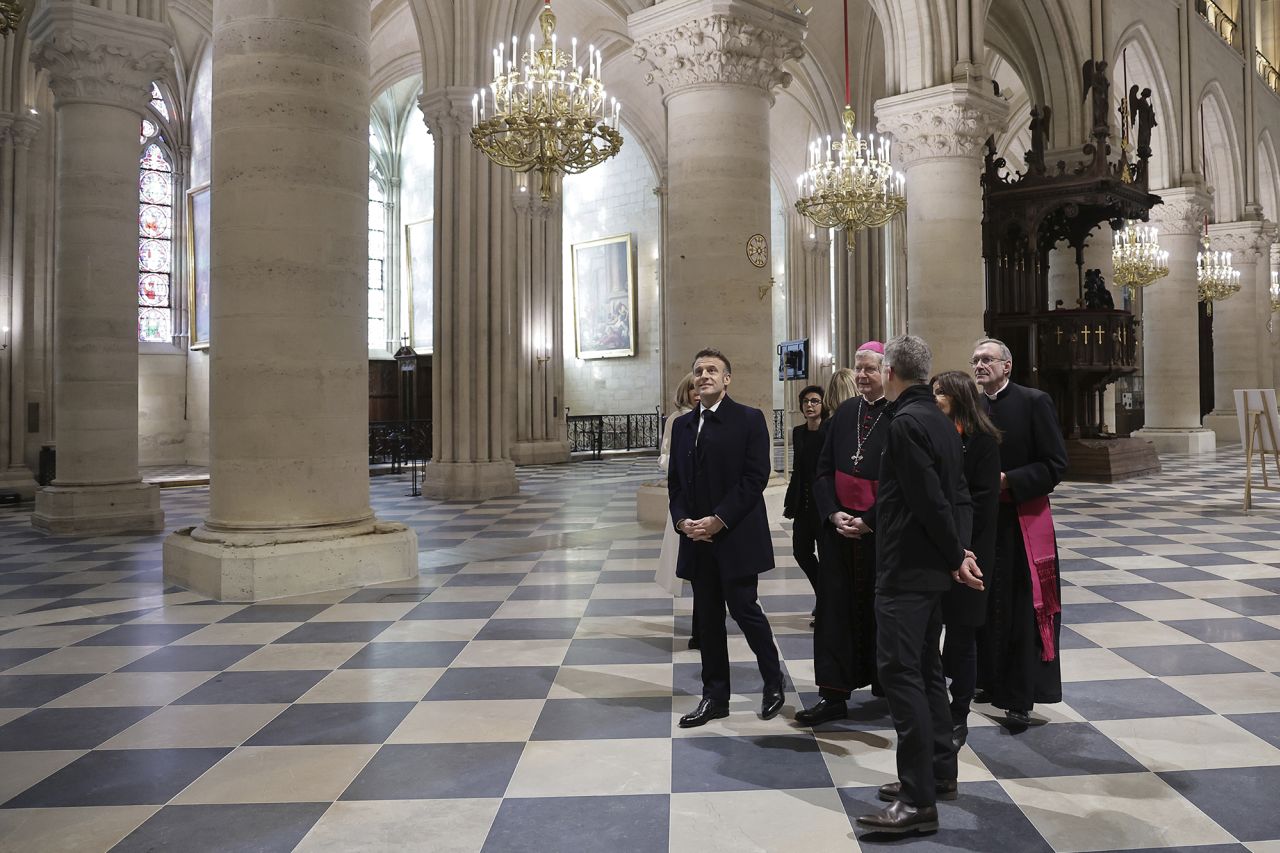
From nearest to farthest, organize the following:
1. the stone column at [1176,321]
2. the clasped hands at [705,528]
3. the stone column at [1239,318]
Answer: the clasped hands at [705,528], the stone column at [1176,321], the stone column at [1239,318]

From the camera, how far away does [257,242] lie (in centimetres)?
629

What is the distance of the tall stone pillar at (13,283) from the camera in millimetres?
14266

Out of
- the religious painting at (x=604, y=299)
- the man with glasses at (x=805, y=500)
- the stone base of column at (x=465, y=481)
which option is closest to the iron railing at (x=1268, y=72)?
the religious painting at (x=604, y=299)

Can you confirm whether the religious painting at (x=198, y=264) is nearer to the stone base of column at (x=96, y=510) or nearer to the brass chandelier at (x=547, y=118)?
the stone base of column at (x=96, y=510)

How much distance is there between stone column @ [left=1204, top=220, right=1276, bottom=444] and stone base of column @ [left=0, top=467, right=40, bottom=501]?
26221mm

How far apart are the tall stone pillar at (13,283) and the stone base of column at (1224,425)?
27339mm

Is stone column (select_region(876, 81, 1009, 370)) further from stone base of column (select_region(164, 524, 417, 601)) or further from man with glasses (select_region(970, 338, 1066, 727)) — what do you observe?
man with glasses (select_region(970, 338, 1066, 727))

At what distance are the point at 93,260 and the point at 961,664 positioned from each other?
9570mm

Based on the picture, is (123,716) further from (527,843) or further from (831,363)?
(831,363)

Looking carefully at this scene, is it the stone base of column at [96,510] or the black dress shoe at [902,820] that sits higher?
the stone base of column at [96,510]

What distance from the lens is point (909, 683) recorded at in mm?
2848

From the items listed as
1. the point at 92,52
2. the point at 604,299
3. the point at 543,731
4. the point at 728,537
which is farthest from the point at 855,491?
the point at 604,299

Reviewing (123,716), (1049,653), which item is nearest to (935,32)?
(1049,653)

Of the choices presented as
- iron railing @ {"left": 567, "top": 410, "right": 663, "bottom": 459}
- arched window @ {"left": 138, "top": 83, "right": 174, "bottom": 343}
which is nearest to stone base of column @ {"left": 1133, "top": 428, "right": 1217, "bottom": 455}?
iron railing @ {"left": 567, "top": 410, "right": 663, "bottom": 459}
